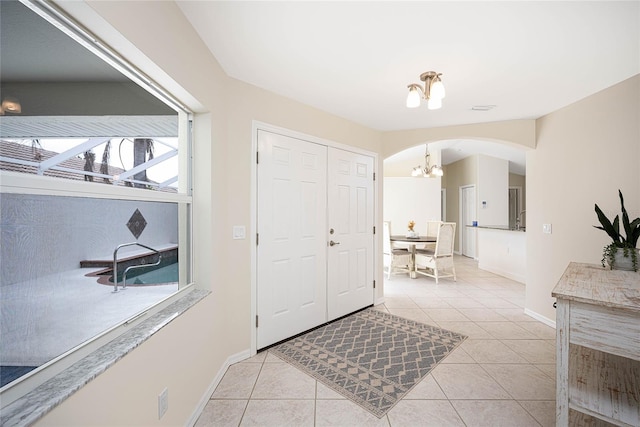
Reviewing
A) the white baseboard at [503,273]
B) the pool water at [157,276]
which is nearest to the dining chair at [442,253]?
the white baseboard at [503,273]

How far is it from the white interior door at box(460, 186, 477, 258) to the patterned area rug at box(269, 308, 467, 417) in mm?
5242

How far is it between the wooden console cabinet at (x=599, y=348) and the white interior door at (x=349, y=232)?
197 centimetres

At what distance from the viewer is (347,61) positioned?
198 cm

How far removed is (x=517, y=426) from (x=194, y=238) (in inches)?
92.9

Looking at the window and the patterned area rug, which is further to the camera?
the patterned area rug

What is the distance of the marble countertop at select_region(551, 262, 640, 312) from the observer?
125 centimetres

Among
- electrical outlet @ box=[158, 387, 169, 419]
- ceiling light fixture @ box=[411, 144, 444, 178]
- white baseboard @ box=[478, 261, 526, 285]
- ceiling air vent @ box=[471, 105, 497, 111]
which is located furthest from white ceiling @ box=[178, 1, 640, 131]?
white baseboard @ box=[478, 261, 526, 285]

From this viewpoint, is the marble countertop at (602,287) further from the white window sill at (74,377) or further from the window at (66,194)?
the window at (66,194)

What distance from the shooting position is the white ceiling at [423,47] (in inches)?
58.2

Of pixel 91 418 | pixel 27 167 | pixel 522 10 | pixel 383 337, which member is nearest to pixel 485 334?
pixel 383 337

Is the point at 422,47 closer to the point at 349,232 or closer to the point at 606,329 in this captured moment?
the point at 606,329

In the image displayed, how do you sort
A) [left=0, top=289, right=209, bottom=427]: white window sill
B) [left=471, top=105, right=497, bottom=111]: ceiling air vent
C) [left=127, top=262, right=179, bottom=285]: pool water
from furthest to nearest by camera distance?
[left=471, top=105, right=497, bottom=111]: ceiling air vent → [left=127, top=262, right=179, bottom=285]: pool water → [left=0, top=289, right=209, bottom=427]: white window sill

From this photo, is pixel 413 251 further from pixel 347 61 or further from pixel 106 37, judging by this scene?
pixel 106 37

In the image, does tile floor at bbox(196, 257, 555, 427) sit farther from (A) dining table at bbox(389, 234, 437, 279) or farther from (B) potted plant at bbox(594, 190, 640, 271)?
(A) dining table at bbox(389, 234, 437, 279)
